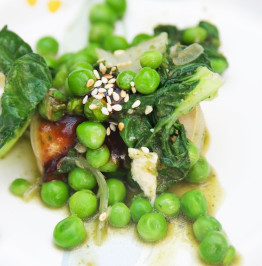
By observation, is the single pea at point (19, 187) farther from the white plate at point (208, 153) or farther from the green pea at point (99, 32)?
the green pea at point (99, 32)

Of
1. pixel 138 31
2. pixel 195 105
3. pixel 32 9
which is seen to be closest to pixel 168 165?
pixel 195 105

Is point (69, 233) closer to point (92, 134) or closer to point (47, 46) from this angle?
point (92, 134)

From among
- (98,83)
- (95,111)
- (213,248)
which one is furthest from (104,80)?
(213,248)

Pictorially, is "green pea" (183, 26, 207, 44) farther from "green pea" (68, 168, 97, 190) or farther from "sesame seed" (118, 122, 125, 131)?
"green pea" (68, 168, 97, 190)


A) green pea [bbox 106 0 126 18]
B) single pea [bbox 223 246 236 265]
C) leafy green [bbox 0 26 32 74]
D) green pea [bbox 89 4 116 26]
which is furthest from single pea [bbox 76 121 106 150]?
green pea [bbox 106 0 126 18]

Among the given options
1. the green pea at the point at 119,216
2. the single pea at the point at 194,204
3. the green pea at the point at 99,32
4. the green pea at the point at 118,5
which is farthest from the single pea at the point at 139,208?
the green pea at the point at 118,5

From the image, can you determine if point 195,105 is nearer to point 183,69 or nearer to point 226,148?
point 183,69
